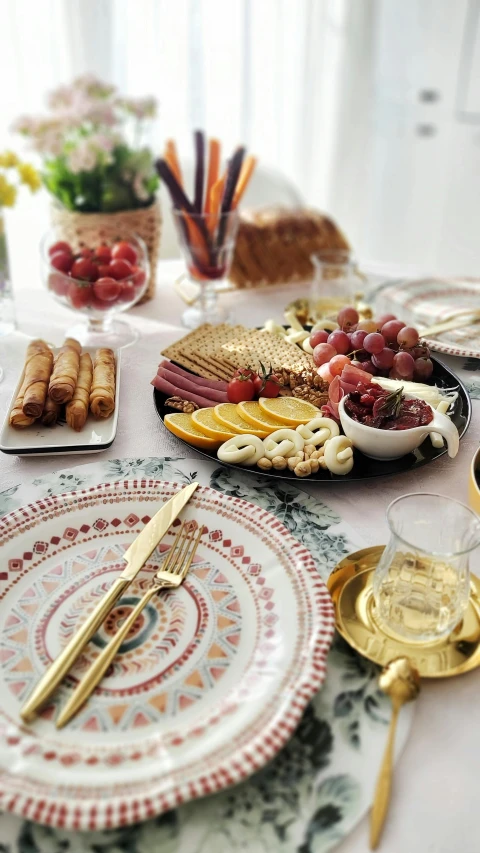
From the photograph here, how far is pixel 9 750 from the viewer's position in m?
0.58

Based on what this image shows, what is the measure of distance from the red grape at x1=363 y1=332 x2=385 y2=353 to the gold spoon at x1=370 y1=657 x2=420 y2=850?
59cm

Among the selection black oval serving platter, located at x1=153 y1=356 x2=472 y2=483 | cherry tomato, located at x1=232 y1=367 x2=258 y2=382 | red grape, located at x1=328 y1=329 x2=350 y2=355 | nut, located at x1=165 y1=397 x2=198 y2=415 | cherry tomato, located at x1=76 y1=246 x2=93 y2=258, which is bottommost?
black oval serving platter, located at x1=153 y1=356 x2=472 y2=483

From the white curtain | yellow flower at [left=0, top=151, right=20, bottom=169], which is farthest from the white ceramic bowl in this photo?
the white curtain

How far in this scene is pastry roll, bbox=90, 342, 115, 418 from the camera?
1.07 meters

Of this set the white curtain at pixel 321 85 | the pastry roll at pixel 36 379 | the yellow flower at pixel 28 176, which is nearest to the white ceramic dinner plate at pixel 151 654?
the pastry roll at pixel 36 379

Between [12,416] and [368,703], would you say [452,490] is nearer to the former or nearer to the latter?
[368,703]

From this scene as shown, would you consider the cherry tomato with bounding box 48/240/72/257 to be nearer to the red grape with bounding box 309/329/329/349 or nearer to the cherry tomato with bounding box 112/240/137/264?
the cherry tomato with bounding box 112/240/137/264

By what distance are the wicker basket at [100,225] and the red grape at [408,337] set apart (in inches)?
26.3

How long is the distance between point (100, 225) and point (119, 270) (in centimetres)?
20

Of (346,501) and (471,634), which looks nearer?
(471,634)

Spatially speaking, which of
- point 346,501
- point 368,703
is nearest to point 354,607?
point 368,703

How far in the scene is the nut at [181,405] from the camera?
107cm

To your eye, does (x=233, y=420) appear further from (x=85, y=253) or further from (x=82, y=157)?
(x=82, y=157)

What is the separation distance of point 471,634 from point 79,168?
3.93ft
